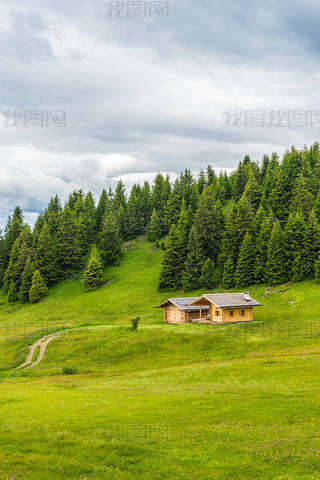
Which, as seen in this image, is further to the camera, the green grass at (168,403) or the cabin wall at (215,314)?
the cabin wall at (215,314)

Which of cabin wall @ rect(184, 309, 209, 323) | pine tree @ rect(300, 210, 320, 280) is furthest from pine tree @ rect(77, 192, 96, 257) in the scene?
pine tree @ rect(300, 210, 320, 280)

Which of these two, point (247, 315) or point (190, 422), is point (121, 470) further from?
point (247, 315)

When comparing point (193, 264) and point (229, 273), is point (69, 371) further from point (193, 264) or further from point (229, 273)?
point (193, 264)

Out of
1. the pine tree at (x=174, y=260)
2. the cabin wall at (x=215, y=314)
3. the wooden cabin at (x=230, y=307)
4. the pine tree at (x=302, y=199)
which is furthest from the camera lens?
the pine tree at (x=302, y=199)

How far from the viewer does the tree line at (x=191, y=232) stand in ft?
250

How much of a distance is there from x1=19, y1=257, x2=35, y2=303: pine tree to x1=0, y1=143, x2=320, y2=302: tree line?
0.86ft

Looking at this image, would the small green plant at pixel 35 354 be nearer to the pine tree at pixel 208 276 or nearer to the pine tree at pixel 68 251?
the pine tree at pixel 208 276

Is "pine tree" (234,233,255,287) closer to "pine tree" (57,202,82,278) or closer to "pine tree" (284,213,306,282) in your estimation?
"pine tree" (284,213,306,282)

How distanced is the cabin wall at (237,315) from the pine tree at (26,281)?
209ft

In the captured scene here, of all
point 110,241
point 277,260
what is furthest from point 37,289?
point 277,260

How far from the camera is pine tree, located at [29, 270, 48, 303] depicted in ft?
305

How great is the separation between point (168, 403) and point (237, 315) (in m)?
32.9

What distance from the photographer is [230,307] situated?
5025 cm

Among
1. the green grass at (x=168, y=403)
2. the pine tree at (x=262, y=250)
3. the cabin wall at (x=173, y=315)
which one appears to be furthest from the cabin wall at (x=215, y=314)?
the pine tree at (x=262, y=250)
